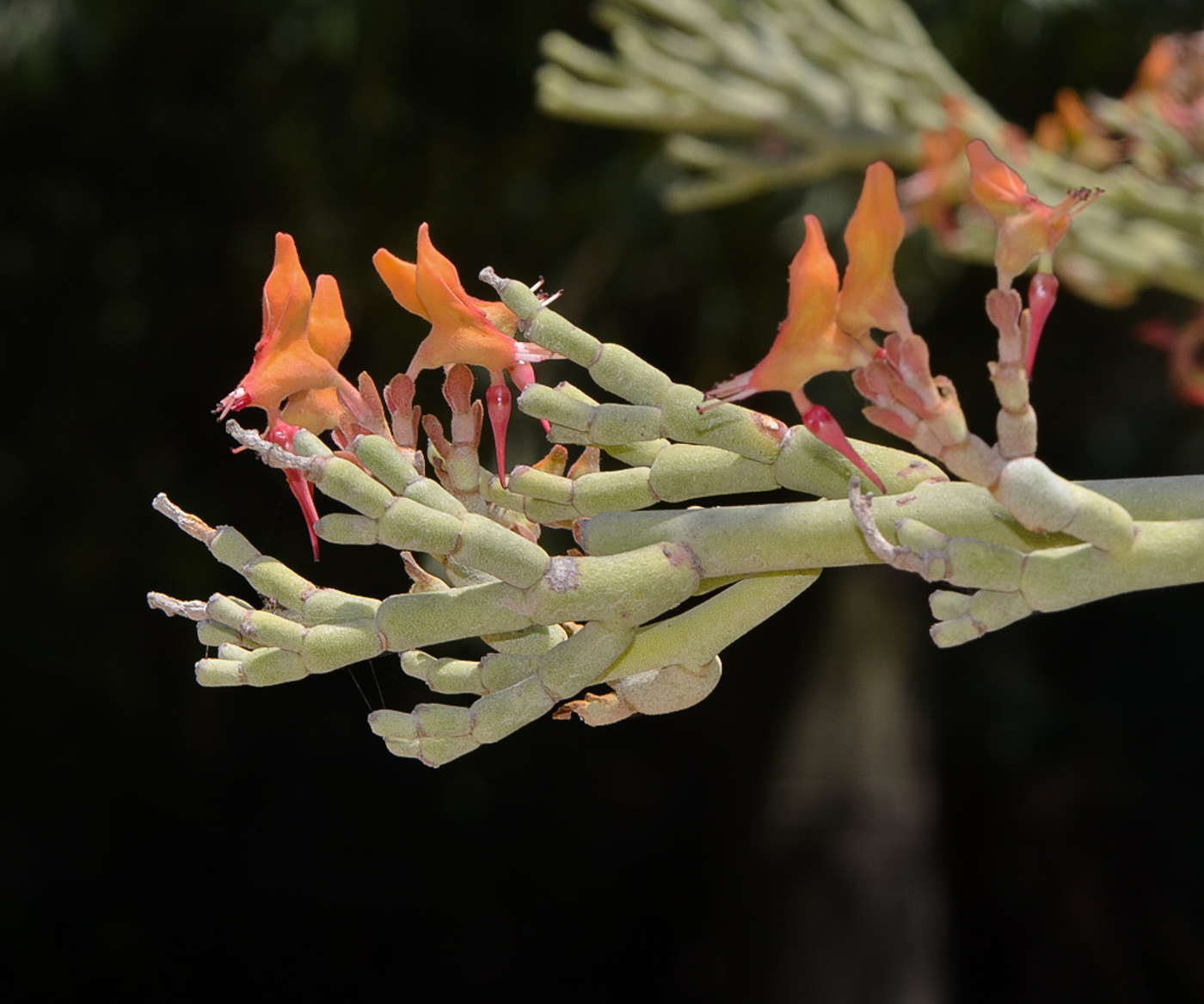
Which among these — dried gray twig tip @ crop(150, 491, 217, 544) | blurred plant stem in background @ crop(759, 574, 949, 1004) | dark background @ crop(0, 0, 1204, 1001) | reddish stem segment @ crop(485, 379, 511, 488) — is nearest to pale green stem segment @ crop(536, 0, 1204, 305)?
dark background @ crop(0, 0, 1204, 1001)

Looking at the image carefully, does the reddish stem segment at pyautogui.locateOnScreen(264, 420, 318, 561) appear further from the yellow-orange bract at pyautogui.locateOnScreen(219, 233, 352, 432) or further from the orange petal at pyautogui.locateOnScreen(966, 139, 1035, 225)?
the orange petal at pyautogui.locateOnScreen(966, 139, 1035, 225)

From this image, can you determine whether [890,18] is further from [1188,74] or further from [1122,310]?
[1122,310]

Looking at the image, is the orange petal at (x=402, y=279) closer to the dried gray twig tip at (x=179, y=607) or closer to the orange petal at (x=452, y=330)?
the orange petal at (x=452, y=330)

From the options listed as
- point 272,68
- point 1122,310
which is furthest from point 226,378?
point 1122,310

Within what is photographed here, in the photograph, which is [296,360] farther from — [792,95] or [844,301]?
[792,95]

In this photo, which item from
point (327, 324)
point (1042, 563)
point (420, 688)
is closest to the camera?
point (1042, 563)

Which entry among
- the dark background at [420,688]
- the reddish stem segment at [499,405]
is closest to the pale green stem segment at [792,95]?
the dark background at [420,688]

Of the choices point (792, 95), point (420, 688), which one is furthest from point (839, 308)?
point (420, 688)
